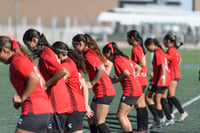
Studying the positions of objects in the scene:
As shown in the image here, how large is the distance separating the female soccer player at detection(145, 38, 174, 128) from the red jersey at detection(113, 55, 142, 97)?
205 cm

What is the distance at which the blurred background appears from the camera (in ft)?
190

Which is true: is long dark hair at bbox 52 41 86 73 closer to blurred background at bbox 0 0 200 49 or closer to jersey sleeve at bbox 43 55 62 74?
jersey sleeve at bbox 43 55 62 74

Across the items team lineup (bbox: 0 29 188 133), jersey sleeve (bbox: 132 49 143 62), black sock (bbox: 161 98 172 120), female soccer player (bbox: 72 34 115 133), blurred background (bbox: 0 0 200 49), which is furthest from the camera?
blurred background (bbox: 0 0 200 49)

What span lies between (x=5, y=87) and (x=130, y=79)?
9.90 meters

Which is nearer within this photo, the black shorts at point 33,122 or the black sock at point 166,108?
the black shorts at point 33,122

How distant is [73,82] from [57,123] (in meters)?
0.67

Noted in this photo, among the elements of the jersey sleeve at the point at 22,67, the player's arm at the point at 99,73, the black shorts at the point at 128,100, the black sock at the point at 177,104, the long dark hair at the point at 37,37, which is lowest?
the black sock at the point at 177,104

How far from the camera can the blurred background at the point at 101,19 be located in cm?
5797

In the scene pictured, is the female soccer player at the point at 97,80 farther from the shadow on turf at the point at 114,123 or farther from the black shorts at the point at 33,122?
the black shorts at the point at 33,122

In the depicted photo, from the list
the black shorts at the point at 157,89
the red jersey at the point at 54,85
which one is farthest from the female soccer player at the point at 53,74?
the black shorts at the point at 157,89

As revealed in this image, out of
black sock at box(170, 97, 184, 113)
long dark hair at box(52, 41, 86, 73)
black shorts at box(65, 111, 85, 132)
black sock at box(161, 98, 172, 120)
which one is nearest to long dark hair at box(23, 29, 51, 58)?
long dark hair at box(52, 41, 86, 73)

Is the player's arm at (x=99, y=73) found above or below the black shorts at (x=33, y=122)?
above

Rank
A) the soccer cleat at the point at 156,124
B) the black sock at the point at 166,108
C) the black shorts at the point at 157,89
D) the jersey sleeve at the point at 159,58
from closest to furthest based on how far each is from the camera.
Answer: the jersey sleeve at the point at 159,58 → the soccer cleat at the point at 156,124 → the black shorts at the point at 157,89 → the black sock at the point at 166,108

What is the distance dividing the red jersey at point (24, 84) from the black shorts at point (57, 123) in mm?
1292
